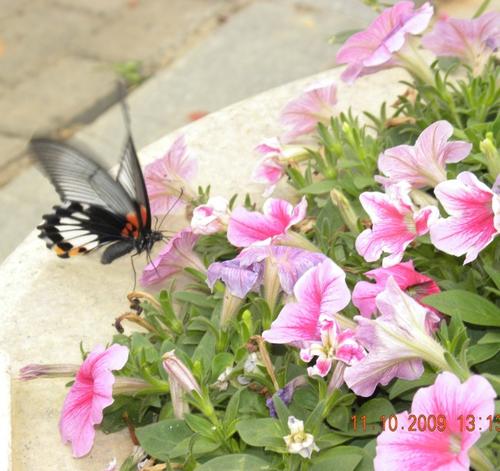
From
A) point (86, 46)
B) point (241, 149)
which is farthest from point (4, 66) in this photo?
point (241, 149)

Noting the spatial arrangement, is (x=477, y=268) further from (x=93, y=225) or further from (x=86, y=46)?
(x=86, y=46)

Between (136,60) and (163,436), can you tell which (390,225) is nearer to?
(163,436)

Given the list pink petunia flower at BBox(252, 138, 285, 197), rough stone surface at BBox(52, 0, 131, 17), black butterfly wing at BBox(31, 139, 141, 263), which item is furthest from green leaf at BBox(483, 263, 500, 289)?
rough stone surface at BBox(52, 0, 131, 17)

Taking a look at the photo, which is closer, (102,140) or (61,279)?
(61,279)

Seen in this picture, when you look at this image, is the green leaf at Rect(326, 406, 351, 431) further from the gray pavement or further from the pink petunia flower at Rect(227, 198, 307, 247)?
the gray pavement

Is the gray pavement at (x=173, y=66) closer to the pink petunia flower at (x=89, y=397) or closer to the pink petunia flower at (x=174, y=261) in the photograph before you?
the pink petunia flower at (x=174, y=261)

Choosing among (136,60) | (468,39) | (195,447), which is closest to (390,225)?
(195,447)

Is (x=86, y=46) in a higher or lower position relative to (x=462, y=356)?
lower
